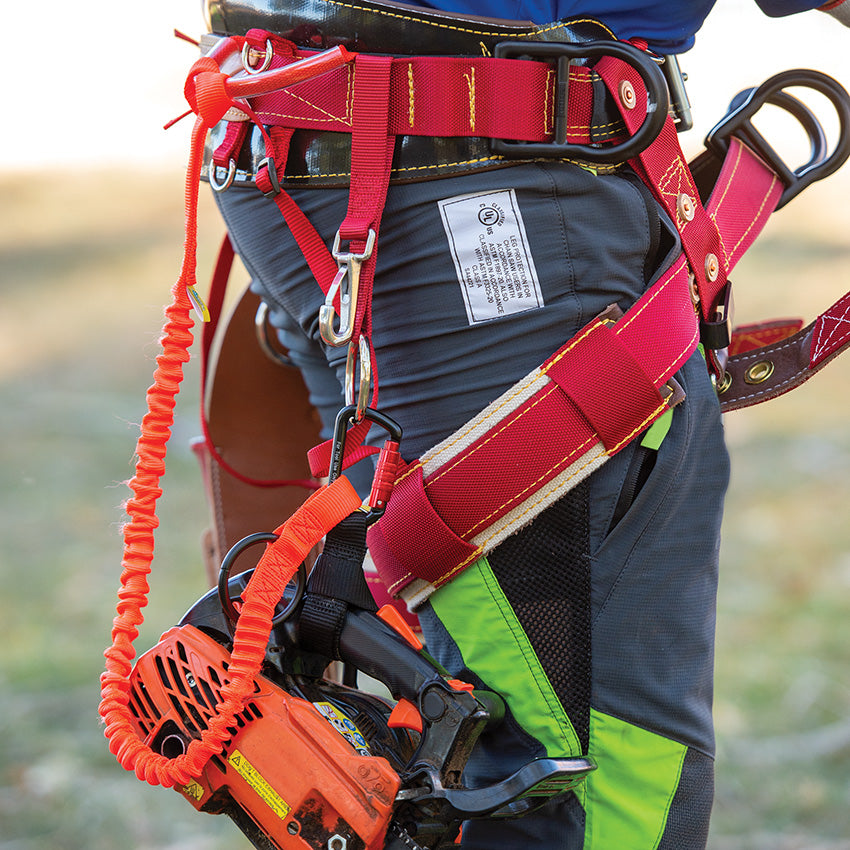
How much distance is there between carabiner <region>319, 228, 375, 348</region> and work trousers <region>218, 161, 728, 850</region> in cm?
7

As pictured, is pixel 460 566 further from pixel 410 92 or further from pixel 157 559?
pixel 157 559

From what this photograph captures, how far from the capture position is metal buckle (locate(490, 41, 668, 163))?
3.26 feet

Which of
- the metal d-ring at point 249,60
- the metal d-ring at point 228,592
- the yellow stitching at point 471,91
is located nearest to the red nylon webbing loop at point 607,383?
the yellow stitching at point 471,91

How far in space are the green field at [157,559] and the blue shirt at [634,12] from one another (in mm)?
559

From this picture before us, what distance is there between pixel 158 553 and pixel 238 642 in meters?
2.58

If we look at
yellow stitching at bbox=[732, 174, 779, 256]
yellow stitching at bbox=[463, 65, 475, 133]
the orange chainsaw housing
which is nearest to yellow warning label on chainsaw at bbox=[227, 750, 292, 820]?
the orange chainsaw housing

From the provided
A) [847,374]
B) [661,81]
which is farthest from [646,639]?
[847,374]

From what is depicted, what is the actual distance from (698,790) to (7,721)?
6.62ft

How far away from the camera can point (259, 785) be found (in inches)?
39.8

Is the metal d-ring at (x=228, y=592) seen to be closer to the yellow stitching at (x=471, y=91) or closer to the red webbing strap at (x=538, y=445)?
the red webbing strap at (x=538, y=445)

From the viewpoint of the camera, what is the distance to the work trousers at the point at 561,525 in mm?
1016

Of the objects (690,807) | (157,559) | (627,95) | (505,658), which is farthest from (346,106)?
(157,559)

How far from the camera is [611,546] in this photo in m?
1.04

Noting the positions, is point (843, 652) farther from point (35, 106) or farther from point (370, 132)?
point (35, 106)
